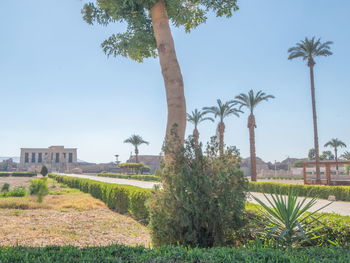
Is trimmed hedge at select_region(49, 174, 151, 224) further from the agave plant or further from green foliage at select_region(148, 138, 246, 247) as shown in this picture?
the agave plant

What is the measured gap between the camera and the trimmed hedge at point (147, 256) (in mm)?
2760

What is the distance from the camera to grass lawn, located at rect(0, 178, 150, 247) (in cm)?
696

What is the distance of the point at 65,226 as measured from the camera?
8648 millimetres

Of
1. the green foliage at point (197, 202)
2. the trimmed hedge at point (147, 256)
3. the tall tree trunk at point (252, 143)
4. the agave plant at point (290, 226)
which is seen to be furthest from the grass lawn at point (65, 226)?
the tall tree trunk at point (252, 143)

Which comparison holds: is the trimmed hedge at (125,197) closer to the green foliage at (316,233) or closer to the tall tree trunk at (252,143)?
the green foliage at (316,233)

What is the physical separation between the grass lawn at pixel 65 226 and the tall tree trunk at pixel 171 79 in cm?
252

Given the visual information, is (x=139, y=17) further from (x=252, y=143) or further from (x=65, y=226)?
(x=252, y=143)

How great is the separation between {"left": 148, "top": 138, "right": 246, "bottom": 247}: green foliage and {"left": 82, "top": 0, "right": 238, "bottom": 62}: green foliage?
2972 mm

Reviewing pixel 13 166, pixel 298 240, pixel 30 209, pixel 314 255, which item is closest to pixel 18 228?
pixel 30 209

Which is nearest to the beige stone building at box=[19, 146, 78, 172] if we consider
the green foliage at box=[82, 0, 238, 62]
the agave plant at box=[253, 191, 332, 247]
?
the green foliage at box=[82, 0, 238, 62]

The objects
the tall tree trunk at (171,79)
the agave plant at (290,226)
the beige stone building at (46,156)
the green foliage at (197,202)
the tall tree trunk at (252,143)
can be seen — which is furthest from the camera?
the beige stone building at (46,156)

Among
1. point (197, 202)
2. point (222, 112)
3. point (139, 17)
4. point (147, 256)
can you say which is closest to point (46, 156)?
point (222, 112)

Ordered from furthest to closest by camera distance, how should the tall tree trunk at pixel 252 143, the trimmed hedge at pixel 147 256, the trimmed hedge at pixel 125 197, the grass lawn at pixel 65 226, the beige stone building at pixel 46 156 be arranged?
the beige stone building at pixel 46 156, the tall tree trunk at pixel 252 143, the trimmed hedge at pixel 125 197, the grass lawn at pixel 65 226, the trimmed hedge at pixel 147 256

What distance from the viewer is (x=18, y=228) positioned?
814 centimetres
